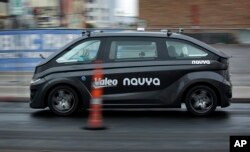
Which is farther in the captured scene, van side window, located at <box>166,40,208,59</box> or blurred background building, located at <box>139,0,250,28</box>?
blurred background building, located at <box>139,0,250,28</box>

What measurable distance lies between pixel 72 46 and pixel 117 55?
36.2 inches

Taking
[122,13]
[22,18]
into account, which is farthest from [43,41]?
[122,13]

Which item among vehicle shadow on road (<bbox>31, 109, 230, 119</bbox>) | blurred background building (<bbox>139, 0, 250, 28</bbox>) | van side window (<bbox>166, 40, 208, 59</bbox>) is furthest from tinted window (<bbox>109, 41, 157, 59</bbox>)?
blurred background building (<bbox>139, 0, 250, 28</bbox>)

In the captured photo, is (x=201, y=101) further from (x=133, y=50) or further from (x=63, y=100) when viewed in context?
(x=63, y=100)

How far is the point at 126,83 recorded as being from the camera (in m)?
11.1

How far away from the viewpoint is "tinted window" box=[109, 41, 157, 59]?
11172 millimetres

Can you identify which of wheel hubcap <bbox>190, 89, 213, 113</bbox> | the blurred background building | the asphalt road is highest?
the blurred background building

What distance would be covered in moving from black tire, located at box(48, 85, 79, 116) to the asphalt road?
18cm

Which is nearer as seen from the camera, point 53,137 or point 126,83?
point 53,137

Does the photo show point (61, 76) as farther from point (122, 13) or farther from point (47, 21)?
point (122, 13)

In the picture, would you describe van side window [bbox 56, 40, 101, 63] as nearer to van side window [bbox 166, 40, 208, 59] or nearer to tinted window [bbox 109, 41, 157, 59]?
tinted window [bbox 109, 41, 157, 59]

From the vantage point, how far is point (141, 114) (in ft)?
37.8

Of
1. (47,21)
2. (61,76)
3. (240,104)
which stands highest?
(47,21)

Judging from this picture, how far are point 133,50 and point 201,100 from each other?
5.33 ft
